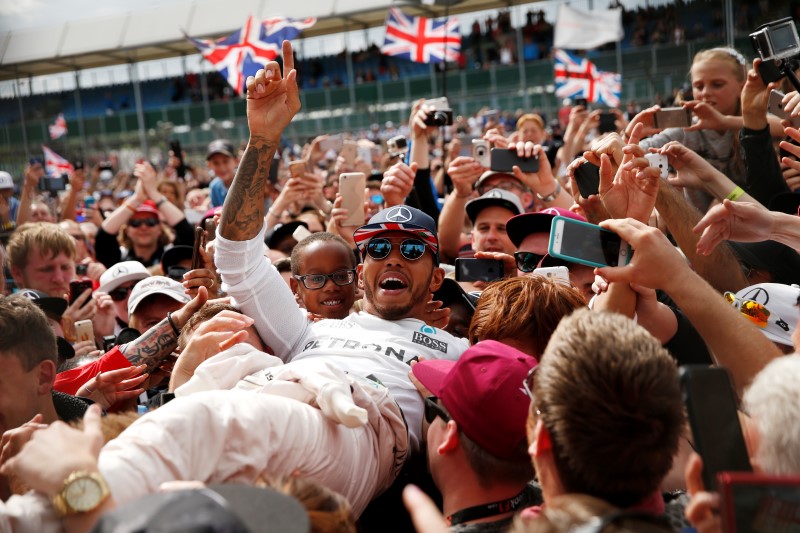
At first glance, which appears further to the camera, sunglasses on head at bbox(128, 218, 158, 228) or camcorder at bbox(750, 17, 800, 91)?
sunglasses on head at bbox(128, 218, 158, 228)

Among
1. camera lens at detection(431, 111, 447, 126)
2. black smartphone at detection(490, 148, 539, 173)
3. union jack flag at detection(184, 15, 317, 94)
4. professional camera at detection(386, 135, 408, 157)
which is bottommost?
black smartphone at detection(490, 148, 539, 173)

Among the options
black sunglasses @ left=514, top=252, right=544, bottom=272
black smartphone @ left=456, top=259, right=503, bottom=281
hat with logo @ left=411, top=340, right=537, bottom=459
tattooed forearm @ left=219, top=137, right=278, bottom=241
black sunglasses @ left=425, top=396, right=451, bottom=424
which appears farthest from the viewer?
black smartphone @ left=456, top=259, right=503, bottom=281

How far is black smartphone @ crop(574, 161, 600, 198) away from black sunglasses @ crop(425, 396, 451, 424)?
1743mm

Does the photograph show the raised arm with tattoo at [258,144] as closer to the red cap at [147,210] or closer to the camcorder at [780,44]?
the camcorder at [780,44]

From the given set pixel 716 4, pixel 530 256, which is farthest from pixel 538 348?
pixel 716 4

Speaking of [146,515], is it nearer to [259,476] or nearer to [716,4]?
[259,476]

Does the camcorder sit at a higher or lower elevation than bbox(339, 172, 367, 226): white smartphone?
higher

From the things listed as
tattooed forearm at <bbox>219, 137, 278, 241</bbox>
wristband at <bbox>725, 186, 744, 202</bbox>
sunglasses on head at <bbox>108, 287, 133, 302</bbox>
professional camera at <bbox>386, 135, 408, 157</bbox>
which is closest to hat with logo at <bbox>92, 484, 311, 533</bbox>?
tattooed forearm at <bbox>219, 137, 278, 241</bbox>

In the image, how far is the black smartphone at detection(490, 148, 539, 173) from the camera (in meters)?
5.32

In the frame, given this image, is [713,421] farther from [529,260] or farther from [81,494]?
[529,260]

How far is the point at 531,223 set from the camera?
13.9 feet

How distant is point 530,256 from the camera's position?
422cm

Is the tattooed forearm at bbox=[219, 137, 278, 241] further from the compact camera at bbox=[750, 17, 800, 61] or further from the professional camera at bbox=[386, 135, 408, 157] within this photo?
the professional camera at bbox=[386, 135, 408, 157]

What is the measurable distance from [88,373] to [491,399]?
2.16 metres
